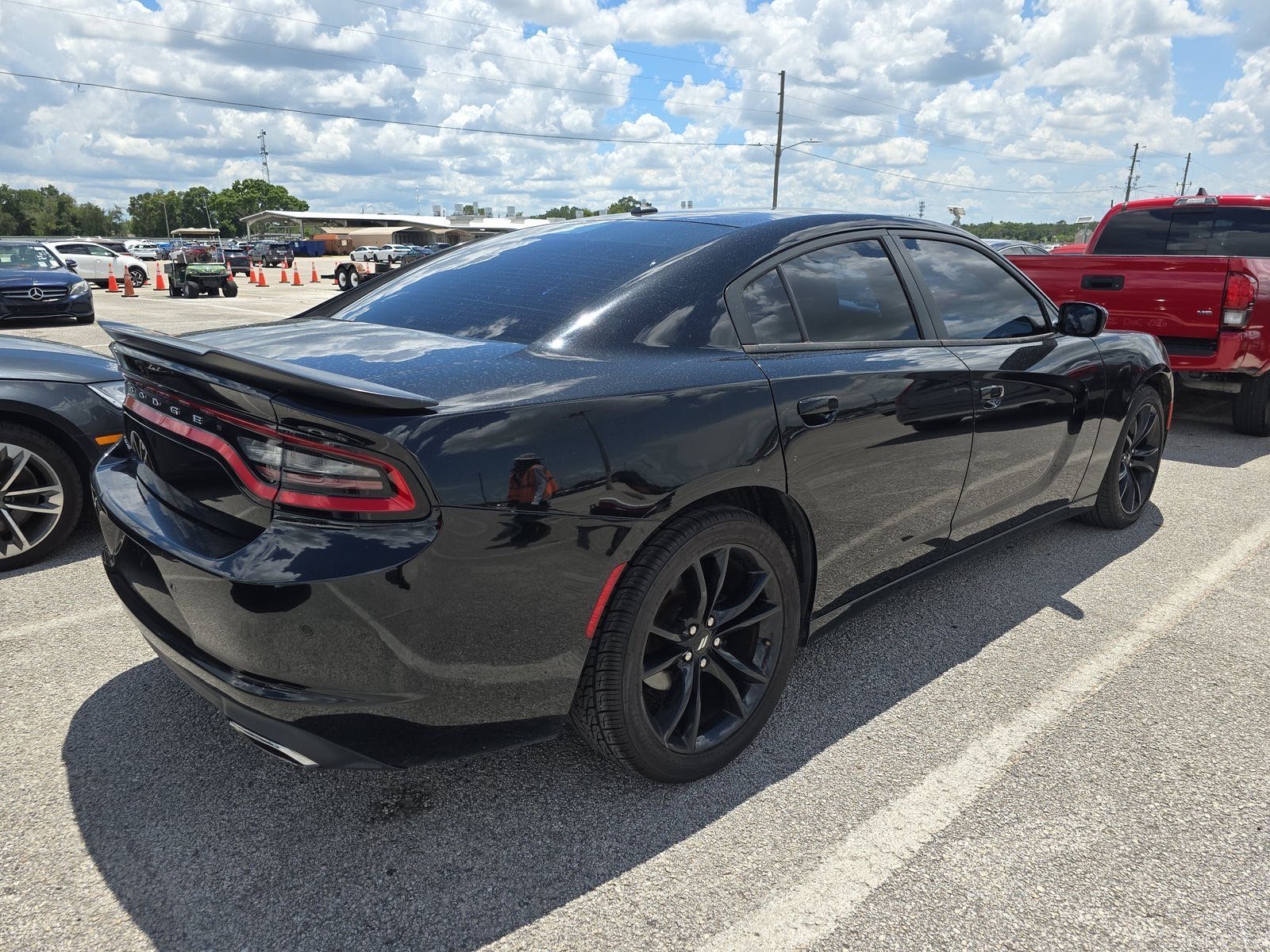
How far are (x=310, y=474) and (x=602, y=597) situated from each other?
28.2 inches

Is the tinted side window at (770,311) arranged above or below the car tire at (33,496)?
above

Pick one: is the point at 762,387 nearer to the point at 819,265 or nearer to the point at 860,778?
the point at 819,265

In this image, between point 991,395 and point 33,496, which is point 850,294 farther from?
point 33,496

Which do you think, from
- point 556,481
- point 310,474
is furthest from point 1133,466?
point 310,474

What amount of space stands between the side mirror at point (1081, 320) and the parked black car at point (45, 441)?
4196 millimetres

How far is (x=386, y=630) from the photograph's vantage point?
184cm

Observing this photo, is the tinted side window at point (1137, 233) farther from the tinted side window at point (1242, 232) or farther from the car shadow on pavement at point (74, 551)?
the car shadow on pavement at point (74, 551)

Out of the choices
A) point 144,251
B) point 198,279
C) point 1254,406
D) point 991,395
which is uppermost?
point 991,395

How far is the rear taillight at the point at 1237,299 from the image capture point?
6.23m

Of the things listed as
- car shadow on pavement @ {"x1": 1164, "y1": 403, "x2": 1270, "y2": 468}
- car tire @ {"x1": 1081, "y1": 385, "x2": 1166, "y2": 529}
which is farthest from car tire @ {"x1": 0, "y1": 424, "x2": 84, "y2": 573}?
car shadow on pavement @ {"x1": 1164, "y1": 403, "x2": 1270, "y2": 468}

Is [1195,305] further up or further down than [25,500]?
further up

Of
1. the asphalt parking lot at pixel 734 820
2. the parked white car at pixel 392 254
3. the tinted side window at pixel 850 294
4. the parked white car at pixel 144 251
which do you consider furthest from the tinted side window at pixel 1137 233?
the parked white car at pixel 144 251

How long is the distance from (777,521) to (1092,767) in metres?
1.16

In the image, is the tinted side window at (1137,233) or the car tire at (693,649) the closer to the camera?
the car tire at (693,649)
